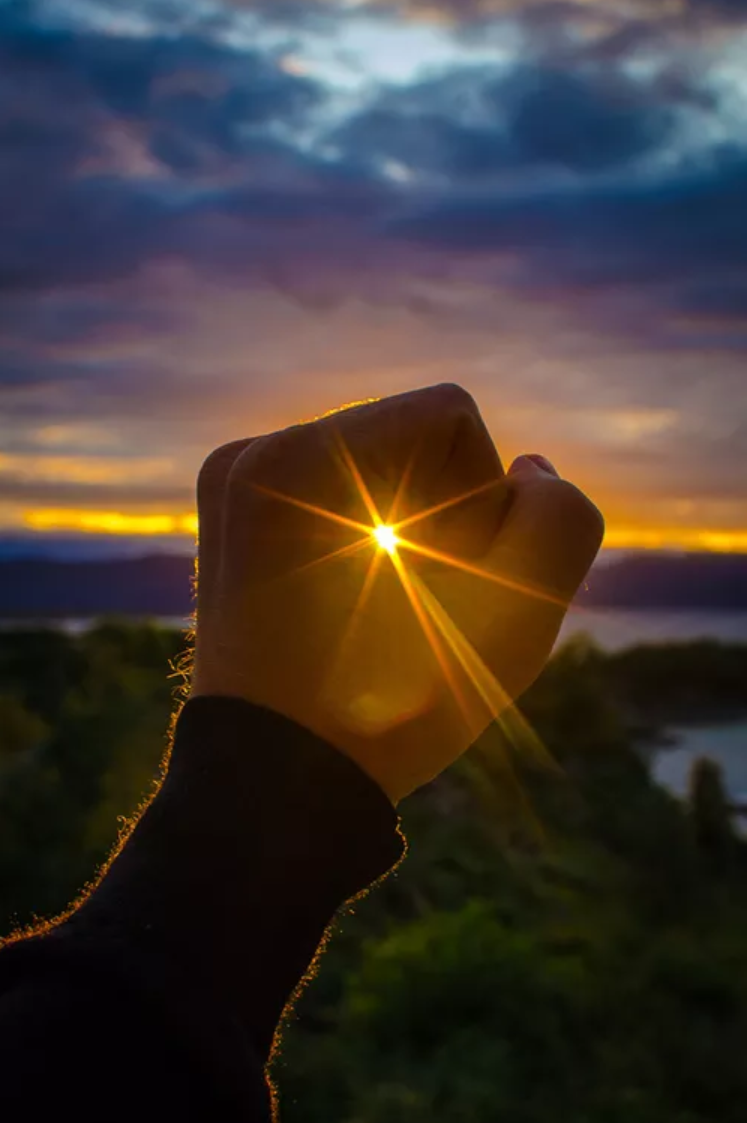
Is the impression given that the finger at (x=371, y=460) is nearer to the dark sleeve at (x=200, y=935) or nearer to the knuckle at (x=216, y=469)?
the knuckle at (x=216, y=469)

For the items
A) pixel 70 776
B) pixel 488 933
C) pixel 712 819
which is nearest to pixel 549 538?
pixel 488 933

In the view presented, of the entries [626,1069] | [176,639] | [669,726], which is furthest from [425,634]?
[669,726]

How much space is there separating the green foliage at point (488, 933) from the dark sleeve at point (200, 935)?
11.6ft

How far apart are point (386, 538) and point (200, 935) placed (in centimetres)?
37

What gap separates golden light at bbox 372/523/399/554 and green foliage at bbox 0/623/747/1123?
3.57m

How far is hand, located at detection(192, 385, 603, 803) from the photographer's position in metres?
0.95

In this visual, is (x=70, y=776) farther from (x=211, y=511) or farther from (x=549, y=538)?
(x=549, y=538)

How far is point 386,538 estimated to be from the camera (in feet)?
3.28

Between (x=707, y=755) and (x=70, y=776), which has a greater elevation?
(x=70, y=776)

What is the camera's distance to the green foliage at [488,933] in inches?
183

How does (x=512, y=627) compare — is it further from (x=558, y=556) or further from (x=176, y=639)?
(x=176, y=639)

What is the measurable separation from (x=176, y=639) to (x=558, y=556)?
A: 1132 cm

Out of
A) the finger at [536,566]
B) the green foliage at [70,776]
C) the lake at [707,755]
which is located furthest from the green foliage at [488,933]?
the finger at [536,566]

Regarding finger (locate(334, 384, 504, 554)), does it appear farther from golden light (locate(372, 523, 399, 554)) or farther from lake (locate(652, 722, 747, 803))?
lake (locate(652, 722, 747, 803))
